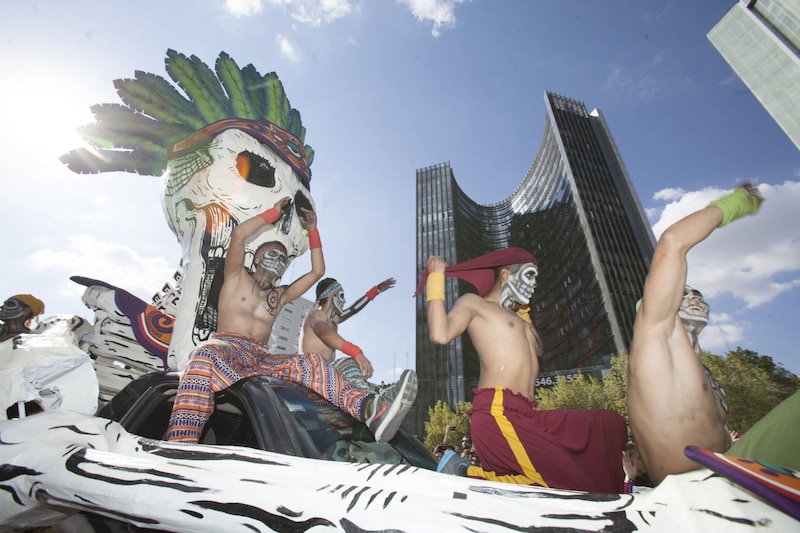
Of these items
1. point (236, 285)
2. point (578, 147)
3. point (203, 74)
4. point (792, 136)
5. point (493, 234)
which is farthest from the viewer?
point (493, 234)

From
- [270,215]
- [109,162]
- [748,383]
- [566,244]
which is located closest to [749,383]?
[748,383]

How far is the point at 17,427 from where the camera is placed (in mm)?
1231

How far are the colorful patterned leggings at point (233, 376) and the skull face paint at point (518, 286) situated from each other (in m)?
0.99

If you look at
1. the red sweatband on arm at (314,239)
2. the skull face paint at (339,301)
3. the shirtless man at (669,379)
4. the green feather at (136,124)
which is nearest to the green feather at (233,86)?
the green feather at (136,124)

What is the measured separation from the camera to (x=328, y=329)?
3.32 meters

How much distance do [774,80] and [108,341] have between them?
3711 centimetres

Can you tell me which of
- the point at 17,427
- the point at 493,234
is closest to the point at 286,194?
the point at 17,427

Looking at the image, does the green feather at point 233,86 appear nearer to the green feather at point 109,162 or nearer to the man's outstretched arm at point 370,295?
the green feather at point 109,162

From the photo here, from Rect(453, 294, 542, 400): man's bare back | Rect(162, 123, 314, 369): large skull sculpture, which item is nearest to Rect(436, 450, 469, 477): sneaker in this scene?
Rect(453, 294, 542, 400): man's bare back

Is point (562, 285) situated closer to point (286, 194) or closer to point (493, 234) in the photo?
point (493, 234)

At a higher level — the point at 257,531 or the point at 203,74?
the point at 203,74

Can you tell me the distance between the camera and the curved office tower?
35250 mm

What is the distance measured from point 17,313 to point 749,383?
59.6 feet

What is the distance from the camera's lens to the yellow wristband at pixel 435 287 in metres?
1.89
